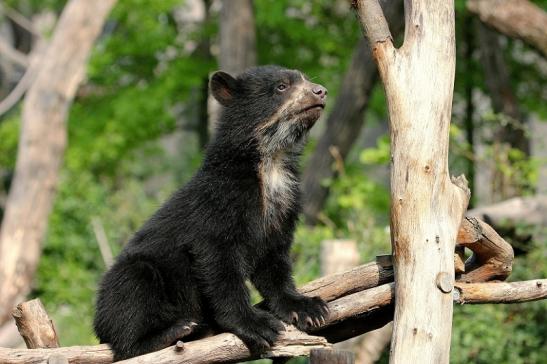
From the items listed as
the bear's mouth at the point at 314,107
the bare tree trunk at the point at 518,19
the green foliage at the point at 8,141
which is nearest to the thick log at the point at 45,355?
the bear's mouth at the point at 314,107

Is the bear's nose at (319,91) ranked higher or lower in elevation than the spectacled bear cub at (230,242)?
higher

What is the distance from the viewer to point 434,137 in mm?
4906

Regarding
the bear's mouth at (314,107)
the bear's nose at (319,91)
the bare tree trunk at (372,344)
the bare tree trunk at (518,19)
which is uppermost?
the bare tree trunk at (518,19)

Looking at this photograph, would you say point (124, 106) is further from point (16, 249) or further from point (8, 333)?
point (8, 333)

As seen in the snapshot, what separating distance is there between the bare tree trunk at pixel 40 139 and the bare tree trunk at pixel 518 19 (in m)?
4.97

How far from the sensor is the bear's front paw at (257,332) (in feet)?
16.1

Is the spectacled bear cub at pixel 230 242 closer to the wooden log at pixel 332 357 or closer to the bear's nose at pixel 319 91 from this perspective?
the bear's nose at pixel 319 91

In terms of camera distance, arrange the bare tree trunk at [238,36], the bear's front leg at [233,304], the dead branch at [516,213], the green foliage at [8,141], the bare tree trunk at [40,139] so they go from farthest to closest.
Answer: the green foliage at [8,141], the bare tree trunk at [238,36], the bare tree trunk at [40,139], the dead branch at [516,213], the bear's front leg at [233,304]

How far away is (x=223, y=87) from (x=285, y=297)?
1.33m

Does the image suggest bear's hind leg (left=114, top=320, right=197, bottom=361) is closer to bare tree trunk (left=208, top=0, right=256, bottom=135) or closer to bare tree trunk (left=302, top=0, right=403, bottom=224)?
bare tree trunk (left=302, top=0, right=403, bottom=224)

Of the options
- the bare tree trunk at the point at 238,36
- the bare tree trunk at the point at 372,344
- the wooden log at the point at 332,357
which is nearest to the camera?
the wooden log at the point at 332,357

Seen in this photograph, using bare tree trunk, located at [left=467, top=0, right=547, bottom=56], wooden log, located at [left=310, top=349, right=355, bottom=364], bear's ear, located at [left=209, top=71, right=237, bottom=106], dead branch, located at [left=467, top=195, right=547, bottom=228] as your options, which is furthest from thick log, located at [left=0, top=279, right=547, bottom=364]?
bare tree trunk, located at [left=467, top=0, right=547, bottom=56]

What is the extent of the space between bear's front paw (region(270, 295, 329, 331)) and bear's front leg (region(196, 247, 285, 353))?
A: 96 millimetres

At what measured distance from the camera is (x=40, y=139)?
40.5 ft
